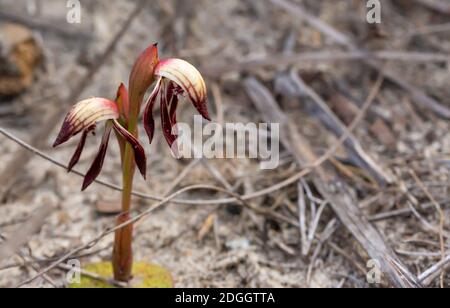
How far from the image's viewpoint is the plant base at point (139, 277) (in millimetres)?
2115

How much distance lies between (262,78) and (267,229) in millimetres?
1033

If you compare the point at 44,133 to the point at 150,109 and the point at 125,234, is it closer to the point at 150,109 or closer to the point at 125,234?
the point at 125,234

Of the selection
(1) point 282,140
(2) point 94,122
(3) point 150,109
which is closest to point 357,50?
(1) point 282,140

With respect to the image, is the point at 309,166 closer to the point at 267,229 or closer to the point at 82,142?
the point at 267,229

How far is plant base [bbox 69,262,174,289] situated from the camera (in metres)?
2.12

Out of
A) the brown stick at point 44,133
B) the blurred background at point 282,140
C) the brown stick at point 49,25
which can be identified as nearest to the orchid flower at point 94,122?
the blurred background at point 282,140

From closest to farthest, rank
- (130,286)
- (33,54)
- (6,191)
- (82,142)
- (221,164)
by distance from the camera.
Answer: (82,142) < (130,286) < (6,191) < (221,164) < (33,54)

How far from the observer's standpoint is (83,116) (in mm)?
1641

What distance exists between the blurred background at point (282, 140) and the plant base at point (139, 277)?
6cm

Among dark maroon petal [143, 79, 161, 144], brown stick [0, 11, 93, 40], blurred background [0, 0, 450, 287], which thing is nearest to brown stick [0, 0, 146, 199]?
blurred background [0, 0, 450, 287]

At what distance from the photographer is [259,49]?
3.44m

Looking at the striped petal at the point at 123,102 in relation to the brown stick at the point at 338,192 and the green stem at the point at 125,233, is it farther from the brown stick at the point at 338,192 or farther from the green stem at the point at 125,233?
the brown stick at the point at 338,192
